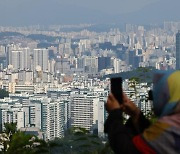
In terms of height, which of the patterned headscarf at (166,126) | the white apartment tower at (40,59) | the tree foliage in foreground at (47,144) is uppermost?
the white apartment tower at (40,59)

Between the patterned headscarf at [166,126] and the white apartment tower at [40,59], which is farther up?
the white apartment tower at [40,59]

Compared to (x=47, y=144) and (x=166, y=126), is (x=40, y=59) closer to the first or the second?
(x=47, y=144)

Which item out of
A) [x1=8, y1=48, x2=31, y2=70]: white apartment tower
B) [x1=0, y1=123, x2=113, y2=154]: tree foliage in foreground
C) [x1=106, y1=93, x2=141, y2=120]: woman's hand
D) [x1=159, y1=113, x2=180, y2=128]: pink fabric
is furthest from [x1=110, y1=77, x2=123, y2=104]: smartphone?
[x1=8, y1=48, x2=31, y2=70]: white apartment tower

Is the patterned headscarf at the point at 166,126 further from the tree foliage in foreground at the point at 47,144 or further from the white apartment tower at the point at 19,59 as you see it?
the white apartment tower at the point at 19,59

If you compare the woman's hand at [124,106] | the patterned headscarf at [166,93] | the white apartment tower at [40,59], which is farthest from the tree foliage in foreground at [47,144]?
the white apartment tower at [40,59]

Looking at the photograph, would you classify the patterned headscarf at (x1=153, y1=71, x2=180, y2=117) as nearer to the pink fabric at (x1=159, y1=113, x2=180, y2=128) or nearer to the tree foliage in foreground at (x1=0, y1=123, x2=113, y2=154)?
the pink fabric at (x1=159, y1=113, x2=180, y2=128)

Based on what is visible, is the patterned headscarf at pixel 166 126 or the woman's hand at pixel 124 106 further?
the woman's hand at pixel 124 106

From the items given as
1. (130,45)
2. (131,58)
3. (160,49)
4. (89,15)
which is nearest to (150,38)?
(130,45)

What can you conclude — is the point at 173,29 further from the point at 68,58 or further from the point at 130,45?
the point at 68,58
